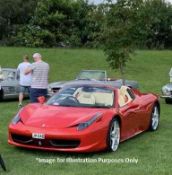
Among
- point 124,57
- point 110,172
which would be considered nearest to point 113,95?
point 110,172

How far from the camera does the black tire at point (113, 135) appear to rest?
331 inches

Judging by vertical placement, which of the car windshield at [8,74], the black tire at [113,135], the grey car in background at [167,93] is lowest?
the grey car in background at [167,93]

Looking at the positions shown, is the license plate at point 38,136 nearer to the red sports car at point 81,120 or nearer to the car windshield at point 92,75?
the red sports car at point 81,120

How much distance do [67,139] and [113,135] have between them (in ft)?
3.21

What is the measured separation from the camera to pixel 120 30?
62.0 ft

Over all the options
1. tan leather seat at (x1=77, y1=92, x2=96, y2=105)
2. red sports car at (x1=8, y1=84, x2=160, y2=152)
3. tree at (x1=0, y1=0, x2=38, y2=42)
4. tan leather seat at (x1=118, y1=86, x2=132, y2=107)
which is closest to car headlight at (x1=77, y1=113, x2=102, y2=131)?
red sports car at (x1=8, y1=84, x2=160, y2=152)

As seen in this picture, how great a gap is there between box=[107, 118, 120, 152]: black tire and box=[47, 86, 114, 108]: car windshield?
1.52ft

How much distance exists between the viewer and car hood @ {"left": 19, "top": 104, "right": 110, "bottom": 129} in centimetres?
827

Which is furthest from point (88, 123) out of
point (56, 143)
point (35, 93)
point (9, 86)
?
point (9, 86)

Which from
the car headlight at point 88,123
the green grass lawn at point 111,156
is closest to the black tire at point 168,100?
the green grass lawn at point 111,156

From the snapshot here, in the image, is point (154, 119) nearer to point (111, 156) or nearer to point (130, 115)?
point (130, 115)

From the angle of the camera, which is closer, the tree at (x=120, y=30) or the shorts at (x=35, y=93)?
the shorts at (x=35, y=93)

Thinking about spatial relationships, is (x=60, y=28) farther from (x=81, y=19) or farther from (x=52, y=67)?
(x=52, y=67)

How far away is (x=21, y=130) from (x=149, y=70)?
27.4 m
